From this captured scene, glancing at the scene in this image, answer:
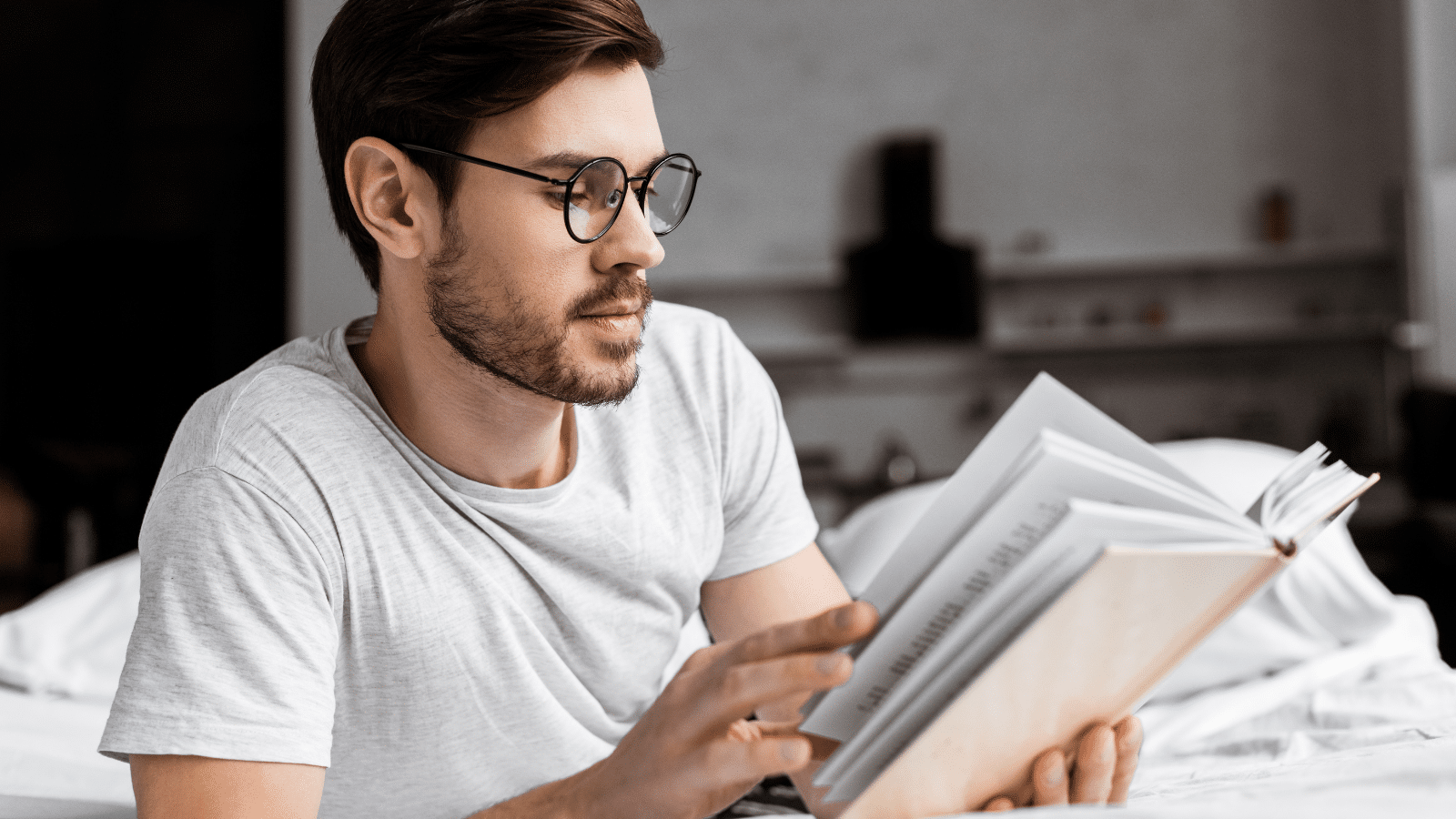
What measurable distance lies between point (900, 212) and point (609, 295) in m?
4.09

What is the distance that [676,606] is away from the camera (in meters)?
1.12

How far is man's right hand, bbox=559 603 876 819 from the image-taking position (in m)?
0.59

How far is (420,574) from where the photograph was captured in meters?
0.93

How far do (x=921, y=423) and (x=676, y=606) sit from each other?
395 cm

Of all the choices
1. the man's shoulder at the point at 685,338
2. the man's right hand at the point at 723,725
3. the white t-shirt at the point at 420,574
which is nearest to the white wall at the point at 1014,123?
the man's shoulder at the point at 685,338

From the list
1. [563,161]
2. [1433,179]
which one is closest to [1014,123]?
[1433,179]

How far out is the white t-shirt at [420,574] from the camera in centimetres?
80

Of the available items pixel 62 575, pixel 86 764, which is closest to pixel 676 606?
pixel 86 764

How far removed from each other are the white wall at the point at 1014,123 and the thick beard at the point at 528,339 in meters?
3.77

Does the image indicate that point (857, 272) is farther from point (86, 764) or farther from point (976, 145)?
point (86, 764)

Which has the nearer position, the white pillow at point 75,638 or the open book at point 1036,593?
the open book at point 1036,593

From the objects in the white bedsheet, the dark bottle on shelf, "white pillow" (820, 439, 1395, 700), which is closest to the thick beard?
the white bedsheet

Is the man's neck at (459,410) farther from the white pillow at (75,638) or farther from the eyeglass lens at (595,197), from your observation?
the white pillow at (75,638)

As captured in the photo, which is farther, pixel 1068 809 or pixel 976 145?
pixel 976 145
